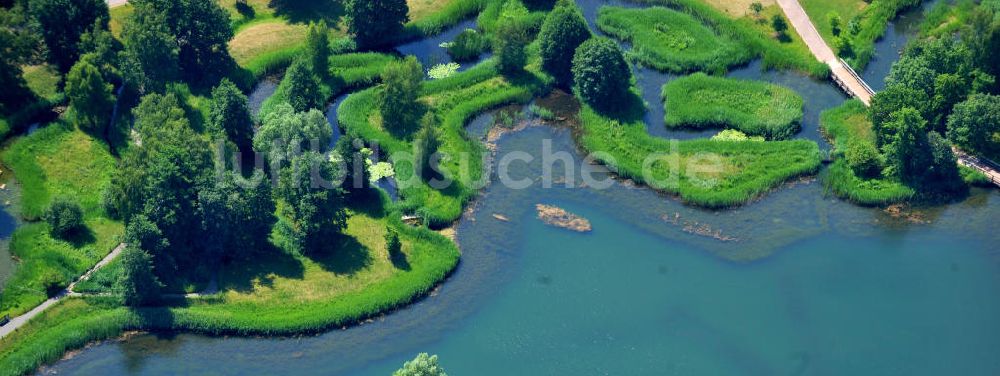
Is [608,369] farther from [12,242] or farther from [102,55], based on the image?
[102,55]

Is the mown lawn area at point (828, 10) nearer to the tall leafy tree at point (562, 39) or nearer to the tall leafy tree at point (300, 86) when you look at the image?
the tall leafy tree at point (562, 39)

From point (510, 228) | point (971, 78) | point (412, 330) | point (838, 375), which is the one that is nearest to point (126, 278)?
point (412, 330)

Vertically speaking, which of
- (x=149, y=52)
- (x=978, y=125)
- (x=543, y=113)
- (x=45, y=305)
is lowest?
(x=45, y=305)

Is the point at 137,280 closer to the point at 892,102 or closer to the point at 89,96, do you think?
the point at 89,96

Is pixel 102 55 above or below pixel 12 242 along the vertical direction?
above

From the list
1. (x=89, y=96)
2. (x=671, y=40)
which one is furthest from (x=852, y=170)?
(x=89, y=96)

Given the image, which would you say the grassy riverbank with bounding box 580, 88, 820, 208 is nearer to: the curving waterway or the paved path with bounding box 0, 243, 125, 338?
the curving waterway
